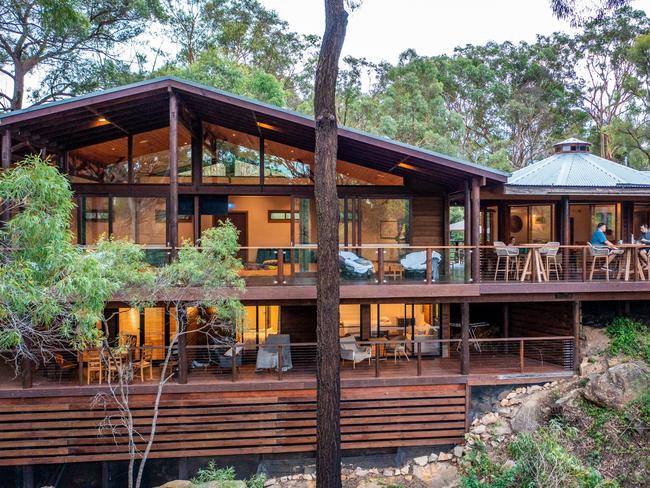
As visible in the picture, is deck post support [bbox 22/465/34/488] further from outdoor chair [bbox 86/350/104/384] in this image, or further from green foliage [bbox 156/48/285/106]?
green foliage [bbox 156/48/285/106]

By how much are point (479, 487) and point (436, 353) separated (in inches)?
139

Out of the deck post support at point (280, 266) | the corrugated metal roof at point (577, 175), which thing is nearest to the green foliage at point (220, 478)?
the deck post support at point (280, 266)

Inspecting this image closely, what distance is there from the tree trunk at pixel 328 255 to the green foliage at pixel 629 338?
7316mm

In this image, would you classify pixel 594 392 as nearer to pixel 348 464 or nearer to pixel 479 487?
pixel 479 487

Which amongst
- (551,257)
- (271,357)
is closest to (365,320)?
(271,357)

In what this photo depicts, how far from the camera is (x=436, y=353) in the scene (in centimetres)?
1098

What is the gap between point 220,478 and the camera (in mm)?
7699

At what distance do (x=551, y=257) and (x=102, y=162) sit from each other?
434 inches

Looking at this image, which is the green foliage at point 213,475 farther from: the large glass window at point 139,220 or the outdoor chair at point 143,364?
the large glass window at point 139,220

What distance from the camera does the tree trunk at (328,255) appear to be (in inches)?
239

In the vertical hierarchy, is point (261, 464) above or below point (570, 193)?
below

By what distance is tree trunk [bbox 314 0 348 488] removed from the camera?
6082 millimetres

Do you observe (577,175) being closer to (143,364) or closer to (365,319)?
(365,319)

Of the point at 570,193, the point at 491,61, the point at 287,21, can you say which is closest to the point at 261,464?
the point at 570,193
